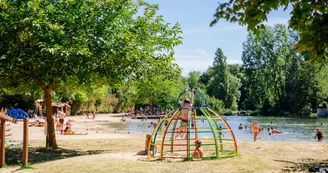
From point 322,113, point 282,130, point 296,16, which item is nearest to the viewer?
point 296,16

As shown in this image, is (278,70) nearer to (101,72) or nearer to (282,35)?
(282,35)

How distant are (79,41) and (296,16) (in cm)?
1197

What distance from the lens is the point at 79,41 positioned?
55.6 ft

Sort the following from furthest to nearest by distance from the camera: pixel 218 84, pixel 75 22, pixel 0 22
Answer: pixel 218 84
pixel 75 22
pixel 0 22

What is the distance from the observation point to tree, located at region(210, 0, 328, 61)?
6.50 meters

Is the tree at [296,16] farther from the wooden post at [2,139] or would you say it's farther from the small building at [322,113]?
the small building at [322,113]

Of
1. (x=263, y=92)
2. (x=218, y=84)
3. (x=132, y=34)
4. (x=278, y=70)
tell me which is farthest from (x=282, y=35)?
(x=132, y=34)

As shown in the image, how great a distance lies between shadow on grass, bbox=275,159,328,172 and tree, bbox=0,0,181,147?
25.1 ft

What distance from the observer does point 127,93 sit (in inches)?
3452

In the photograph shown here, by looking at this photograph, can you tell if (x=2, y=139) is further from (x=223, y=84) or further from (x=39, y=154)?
(x=223, y=84)

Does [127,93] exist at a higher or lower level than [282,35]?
lower

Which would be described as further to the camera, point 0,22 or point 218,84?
point 218,84

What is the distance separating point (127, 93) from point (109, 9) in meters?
70.2

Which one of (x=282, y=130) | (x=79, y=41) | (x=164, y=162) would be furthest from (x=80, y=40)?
(x=282, y=130)
